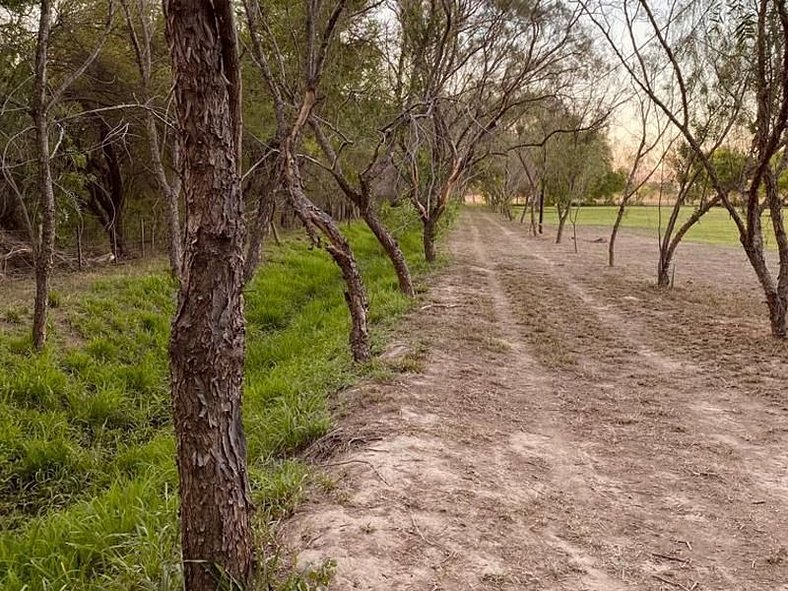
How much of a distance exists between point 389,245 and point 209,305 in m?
8.05

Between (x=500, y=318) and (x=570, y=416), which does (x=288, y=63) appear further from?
(x=570, y=416)

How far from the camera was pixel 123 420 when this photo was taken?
6941 millimetres

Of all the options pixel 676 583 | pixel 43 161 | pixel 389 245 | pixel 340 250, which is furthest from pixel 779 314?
pixel 43 161

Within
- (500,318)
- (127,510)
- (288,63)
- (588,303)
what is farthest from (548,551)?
(288,63)

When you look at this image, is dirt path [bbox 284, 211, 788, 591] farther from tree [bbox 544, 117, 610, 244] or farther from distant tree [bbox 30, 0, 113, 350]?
tree [bbox 544, 117, 610, 244]

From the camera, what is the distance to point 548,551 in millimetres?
3211

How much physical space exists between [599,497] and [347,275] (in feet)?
12.4

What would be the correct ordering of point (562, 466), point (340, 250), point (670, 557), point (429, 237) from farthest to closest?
1. point (429, 237)
2. point (340, 250)
3. point (562, 466)
4. point (670, 557)

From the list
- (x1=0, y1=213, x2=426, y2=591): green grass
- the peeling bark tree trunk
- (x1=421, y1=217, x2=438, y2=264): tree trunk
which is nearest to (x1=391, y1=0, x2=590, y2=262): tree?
(x1=421, y1=217, x2=438, y2=264): tree trunk

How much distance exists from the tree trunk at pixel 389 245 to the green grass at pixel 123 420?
245 millimetres

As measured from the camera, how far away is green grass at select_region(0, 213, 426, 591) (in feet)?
10.5

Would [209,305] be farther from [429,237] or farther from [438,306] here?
[429,237]

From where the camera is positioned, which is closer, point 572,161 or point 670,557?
point 670,557

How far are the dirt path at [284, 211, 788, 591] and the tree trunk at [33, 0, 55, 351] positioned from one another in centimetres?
427
